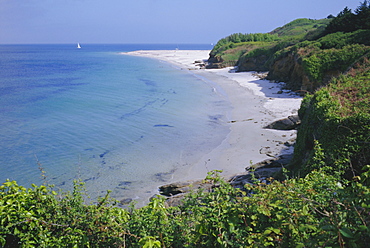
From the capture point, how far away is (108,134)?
64.0ft

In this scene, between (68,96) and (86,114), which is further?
(68,96)

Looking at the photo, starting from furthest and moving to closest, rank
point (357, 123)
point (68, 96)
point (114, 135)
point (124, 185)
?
1. point (68, 96)
2. point (114, 135)
3. point (124, 185)
4. point (357, 123)

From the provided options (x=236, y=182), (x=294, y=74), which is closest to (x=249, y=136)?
(x=236, y=182)

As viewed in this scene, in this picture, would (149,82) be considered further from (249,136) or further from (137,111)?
(249,136)

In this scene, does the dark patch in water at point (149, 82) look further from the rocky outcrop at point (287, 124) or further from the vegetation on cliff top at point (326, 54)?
the rocky outcrop at point (287, 124)

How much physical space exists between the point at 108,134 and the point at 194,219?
15662 millimetres

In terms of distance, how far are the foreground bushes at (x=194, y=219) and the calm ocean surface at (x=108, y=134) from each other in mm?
4583

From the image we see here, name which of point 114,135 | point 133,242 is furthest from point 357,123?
point 114,135

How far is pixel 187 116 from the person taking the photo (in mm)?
23422

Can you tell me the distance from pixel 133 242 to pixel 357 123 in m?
7.44

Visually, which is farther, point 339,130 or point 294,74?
point 294,74

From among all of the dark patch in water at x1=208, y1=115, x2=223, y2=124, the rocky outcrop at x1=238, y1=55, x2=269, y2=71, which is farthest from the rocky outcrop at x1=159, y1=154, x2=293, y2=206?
the rocky outcrop at x1=238, y1=55, x2=269, y2=71

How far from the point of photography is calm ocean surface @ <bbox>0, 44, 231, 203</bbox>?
1352 centimetres

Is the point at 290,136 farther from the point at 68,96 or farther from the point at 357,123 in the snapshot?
the point at 68,96
